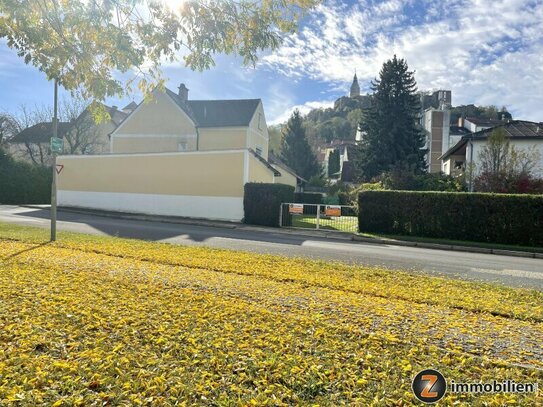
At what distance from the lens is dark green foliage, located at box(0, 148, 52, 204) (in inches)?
1176

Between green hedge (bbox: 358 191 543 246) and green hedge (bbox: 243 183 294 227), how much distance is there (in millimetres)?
4395

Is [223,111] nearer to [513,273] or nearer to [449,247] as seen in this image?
[449,247]

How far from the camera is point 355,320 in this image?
400 cm

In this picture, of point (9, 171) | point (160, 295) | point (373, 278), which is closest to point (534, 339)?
point (373, 278)

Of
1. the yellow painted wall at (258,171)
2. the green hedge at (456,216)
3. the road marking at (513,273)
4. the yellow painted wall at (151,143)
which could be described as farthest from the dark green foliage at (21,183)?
the road marking at (513,273)

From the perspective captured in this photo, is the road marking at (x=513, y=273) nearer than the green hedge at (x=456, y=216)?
Yes

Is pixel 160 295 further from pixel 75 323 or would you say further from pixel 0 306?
pixel 0 306

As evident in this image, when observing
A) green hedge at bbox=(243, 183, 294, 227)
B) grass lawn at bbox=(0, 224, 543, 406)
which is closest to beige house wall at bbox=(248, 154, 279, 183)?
green hedge at bbox=(243, 183, 294, 227)

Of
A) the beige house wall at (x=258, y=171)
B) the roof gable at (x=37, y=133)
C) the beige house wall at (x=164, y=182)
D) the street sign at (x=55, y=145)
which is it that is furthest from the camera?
the roof gable at (x=37, y=133)

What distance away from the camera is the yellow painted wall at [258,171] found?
21.8 m

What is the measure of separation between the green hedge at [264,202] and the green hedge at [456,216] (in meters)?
4.39

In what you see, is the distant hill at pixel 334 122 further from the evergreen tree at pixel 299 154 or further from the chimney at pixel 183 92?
the chimney at pixel 183 92

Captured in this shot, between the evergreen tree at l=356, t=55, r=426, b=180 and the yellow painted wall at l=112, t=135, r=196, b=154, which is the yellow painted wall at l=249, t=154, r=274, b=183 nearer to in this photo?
the yellow painted wall at l=112, t=135, r=196, b=154

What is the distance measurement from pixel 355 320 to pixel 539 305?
3.26 metres
